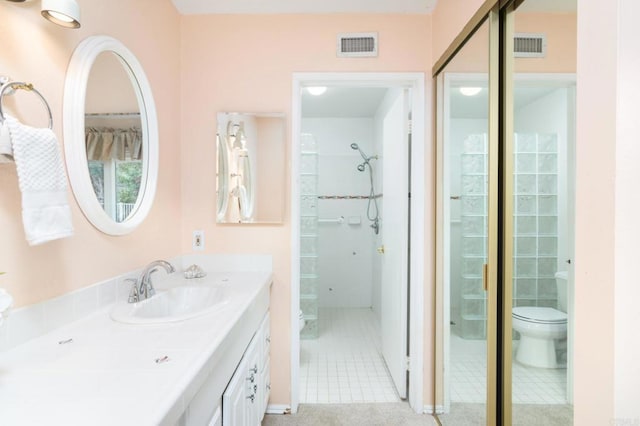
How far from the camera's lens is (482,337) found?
1.50 m

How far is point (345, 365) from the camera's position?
2.74 meters

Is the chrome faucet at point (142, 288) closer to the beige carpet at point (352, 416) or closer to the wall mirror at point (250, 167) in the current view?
the wall mirror at point (250, 167)

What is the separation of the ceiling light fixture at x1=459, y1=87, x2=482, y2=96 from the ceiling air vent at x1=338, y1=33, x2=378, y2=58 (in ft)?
2.14

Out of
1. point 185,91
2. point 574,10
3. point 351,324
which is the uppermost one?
point 185,91

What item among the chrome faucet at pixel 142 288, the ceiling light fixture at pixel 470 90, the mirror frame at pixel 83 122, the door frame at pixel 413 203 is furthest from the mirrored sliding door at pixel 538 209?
the mirror frame at pixel 83 122

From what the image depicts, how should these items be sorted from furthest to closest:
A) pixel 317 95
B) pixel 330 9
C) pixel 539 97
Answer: pixel 317 95 → pixel 330 9 → pixel 539 97

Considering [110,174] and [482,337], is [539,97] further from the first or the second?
[110,174]

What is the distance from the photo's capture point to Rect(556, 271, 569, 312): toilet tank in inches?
38.1

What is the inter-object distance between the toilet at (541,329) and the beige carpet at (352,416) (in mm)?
1093

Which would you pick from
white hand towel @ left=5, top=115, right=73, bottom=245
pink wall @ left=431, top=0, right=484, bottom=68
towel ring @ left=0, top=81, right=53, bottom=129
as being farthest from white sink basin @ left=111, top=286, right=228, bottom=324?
pink wall @ left=431, top=0, right=484, bottom=68

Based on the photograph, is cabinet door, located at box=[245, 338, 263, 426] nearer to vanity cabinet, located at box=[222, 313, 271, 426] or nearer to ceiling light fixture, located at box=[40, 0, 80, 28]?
vanity cabinet, located at box=[222, 313, 271, 426]

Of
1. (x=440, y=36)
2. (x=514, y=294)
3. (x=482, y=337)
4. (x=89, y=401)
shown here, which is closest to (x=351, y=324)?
(x=482, y=337)

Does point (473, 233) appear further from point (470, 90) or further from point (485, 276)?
point (470, 90)

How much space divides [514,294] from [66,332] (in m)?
1.61
